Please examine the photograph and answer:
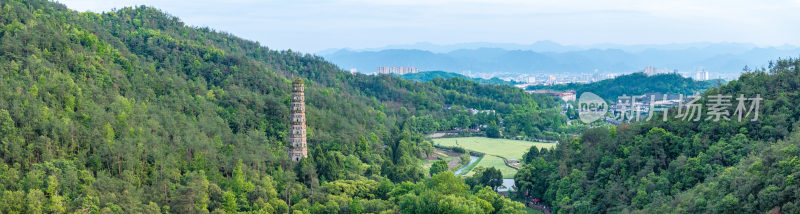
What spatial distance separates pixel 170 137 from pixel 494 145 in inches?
1277

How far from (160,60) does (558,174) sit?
26682 millimetres

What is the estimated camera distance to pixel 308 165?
33062 mm

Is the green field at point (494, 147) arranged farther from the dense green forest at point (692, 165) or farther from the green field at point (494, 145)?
the dense green forest at point (692, 165)

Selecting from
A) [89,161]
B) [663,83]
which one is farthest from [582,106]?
[89,161]

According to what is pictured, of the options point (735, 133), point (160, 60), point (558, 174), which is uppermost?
point (160, 60)

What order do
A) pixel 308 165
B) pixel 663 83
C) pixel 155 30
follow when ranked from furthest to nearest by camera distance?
pixel 663 83 < pixel 155 30 < pixel 308 165

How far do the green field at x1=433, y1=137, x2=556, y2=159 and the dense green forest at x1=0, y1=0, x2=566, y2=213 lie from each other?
6.10 meters

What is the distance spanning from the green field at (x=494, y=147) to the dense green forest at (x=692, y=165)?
36.0ft

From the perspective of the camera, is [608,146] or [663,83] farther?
[663,83]

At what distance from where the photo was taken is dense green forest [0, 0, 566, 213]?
25.4 meters

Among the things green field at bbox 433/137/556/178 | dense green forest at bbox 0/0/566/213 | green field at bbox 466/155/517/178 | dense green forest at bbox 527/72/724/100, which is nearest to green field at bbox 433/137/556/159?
green field at bbox 433/137/556/178

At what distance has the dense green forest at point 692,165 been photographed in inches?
912

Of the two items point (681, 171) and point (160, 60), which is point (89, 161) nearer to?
point (160, 60)

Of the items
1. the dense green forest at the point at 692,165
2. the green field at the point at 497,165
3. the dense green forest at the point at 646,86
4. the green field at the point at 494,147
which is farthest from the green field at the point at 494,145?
the dense green forest at the point at 646,86
